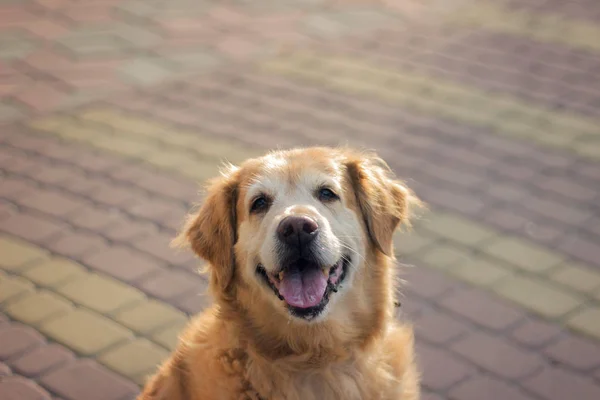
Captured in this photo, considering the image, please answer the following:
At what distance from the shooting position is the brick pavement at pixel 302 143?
15.1ft

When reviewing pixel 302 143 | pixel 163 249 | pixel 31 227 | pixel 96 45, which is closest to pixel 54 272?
pixel 31 227

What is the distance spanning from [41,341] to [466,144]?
3813 millimetres

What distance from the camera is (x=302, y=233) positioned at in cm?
347

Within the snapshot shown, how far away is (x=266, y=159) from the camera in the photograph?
3875 millimetres

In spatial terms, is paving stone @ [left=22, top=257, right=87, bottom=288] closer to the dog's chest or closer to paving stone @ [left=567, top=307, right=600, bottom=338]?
the dog's chest

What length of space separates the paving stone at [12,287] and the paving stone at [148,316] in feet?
2.05

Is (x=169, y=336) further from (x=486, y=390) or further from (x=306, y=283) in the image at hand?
(x=486, y=390)

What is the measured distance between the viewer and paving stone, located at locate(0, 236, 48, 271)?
524cm

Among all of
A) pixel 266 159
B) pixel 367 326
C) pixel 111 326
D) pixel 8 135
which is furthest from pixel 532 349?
pixel 8 135

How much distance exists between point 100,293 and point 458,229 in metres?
2.45

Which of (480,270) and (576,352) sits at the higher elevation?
(480,270)

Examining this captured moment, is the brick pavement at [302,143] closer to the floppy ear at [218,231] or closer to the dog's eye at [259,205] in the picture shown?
the floppy ear at [218,231]

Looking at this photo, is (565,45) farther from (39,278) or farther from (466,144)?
(39,278)

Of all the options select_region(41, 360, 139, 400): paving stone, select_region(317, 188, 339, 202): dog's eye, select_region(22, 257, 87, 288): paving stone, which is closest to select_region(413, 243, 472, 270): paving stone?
select_region(317, 188, 339, 202): dog's eye
